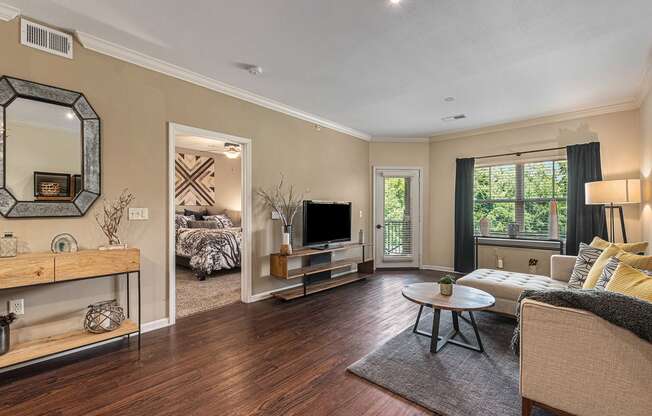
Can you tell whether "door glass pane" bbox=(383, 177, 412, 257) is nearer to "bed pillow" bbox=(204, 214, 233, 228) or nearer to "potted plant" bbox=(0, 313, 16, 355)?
"bed pillow" bbox=(204, 214, 233, 228)

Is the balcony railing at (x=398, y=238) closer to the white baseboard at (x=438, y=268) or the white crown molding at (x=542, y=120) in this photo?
the white baseboard at (x=438, y=268)

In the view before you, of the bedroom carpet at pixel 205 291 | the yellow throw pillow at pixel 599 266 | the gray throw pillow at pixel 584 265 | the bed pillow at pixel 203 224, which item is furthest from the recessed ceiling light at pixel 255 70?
the bed pillow at pixel 203 224

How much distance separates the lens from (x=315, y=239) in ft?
A: 15.1

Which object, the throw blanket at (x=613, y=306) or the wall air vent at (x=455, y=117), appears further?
the wall air vent at (x=455, y=117)

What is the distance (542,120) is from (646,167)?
60.4 inches

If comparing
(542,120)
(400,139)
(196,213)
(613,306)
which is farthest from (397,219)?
(196,213)

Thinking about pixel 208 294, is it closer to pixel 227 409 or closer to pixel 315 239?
pixel 315 239

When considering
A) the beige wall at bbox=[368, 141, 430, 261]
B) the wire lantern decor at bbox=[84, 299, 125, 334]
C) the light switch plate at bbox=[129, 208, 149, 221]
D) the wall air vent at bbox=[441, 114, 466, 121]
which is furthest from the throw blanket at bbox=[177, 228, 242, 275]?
the wall air vent at bbox=[441, 114, 466, 121]

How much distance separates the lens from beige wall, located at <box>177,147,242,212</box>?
7871mm

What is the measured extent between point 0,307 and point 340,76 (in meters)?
3.60

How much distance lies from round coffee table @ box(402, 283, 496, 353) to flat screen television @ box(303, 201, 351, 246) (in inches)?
73.9

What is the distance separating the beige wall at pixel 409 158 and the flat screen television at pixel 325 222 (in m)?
1.57

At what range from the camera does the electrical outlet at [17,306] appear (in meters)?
2.31

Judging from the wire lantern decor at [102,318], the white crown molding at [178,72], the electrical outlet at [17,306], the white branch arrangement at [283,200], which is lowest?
the wire lantern decor at [102,318]
